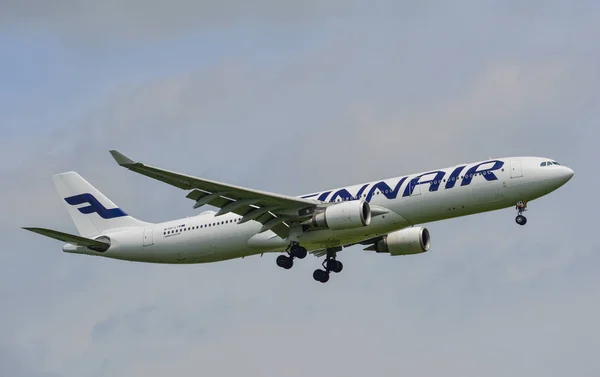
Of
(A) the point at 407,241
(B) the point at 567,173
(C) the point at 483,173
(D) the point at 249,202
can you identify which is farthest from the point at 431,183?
(D) the point at 249,202

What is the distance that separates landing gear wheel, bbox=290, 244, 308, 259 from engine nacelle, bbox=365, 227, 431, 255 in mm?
6229

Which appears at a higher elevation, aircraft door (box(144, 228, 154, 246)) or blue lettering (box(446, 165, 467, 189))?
blue lettering (box(446, 165, 467, 189))

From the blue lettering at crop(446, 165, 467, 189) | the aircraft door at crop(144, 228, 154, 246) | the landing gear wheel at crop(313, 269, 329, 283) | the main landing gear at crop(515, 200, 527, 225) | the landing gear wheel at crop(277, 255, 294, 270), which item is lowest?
the landing gear wheel at crop(277, 255, 294, 270)

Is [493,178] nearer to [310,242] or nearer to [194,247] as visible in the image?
[310,242]

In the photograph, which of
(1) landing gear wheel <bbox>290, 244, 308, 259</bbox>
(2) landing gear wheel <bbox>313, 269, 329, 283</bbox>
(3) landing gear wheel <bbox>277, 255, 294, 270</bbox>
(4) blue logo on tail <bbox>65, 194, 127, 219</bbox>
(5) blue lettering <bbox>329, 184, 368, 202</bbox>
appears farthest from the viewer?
(4) blue logo on tail <bbox>65, 194, 127, 219</bbox>

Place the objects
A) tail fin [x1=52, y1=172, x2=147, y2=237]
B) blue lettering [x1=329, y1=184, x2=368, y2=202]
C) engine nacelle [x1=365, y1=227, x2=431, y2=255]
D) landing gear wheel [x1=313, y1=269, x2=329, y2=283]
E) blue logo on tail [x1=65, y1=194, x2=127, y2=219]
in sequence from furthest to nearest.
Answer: blue logo on tail [x1=65, y1=194, x2=127, y2=219], tail fin [x1=52, y1=172, x2=147, y2=237], landing gear wheel [x1=313, y1=269, x2=329, y2=283], engine nacelle [x1=365, y1=227, x2=431, y2=255], blue lettering [x1=329, y1=184, x2=368, y2=202]

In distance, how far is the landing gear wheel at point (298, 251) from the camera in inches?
2334

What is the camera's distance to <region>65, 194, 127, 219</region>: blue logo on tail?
66.6 m

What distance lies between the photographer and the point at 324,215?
57406 mm

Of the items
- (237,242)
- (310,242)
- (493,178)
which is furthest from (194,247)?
(493,178)

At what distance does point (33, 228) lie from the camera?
189ft

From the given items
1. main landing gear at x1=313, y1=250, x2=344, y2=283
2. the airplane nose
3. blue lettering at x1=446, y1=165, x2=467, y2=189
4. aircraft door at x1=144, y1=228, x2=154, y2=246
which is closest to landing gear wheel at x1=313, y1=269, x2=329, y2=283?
main landing gear at x1=313, y1=250, x2=344, y2=283

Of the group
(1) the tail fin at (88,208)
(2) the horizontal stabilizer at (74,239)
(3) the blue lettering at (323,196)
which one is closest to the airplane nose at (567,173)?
(3) the blue lettering at (323,196)

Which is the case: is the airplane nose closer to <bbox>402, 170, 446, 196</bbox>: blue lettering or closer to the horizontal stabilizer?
<bbox>402, 170, 446, 196</bbox>: blue lettering
